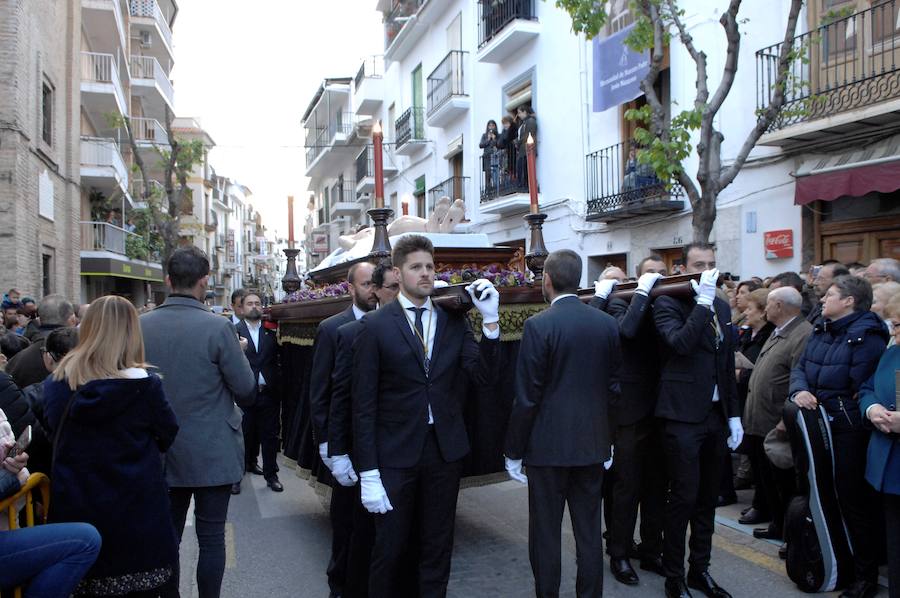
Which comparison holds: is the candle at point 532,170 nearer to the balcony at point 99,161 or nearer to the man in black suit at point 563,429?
the man in black suit at point 563,429

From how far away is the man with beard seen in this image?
146 inches

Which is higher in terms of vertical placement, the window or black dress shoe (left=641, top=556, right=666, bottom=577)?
the window

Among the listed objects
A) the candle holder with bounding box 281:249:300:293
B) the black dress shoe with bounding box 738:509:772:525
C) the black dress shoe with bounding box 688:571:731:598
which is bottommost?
the black dress shoe with bounding box 738:509:772:525

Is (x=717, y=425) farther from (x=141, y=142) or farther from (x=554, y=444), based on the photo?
(x=141, y=142)

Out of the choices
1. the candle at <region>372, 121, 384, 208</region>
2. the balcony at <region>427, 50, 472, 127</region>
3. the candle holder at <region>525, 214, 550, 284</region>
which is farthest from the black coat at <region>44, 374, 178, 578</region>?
the balcony at <region>427, 50, 472, 127</region>

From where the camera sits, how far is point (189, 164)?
2178 centimetres

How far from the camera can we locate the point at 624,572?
4469mm

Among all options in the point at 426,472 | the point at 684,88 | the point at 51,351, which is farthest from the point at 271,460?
the point at 684,88

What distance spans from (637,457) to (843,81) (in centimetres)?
735

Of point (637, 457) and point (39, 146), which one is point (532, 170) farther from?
point (39, 146)

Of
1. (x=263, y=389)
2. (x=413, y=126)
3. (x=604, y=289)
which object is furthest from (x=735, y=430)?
(x=413, y=126)

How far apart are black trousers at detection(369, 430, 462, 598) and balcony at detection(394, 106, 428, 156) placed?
1982 centimetres

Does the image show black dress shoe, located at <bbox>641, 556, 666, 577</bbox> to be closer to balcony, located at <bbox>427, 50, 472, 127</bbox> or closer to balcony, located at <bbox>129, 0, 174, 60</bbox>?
balcony, located at <bbox>427, 50, 472, 127</bbox>

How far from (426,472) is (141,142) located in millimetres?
28353
